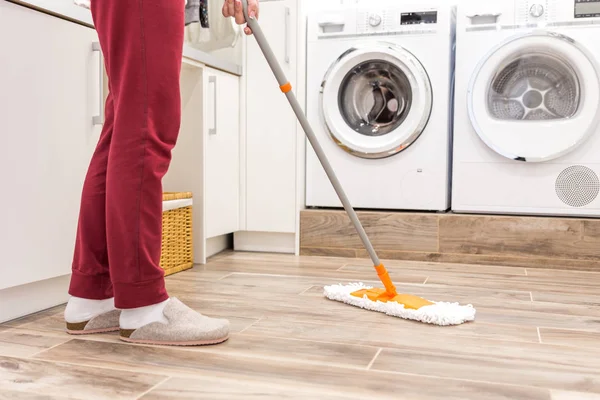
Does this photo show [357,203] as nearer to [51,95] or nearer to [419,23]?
[419,23]

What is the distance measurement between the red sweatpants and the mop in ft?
1.07

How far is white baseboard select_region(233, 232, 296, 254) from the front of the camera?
9.05 ft

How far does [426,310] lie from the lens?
5.18 feet

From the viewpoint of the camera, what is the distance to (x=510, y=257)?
2.46 meters

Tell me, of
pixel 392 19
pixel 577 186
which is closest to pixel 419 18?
pixel 392 19

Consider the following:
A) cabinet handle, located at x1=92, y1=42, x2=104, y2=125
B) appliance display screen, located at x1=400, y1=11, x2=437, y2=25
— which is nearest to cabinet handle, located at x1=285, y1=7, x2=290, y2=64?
appliance display screen, located at x1=400, y1=11, x2=437, y2=25

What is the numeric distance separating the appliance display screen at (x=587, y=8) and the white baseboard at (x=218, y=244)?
5.42 ft

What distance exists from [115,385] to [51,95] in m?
0.83

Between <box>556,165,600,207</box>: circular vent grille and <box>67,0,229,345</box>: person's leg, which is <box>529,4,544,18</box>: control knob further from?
<box>67,0,229,345</box>: person's leg

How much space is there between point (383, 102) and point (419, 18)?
1.19 ft

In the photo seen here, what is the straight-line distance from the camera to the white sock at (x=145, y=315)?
1.33 meters

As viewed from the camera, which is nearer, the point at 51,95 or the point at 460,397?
the point at 460,397

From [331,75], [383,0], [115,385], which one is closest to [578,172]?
[331,75]

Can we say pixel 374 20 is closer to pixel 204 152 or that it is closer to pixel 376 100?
pixel 376 100
